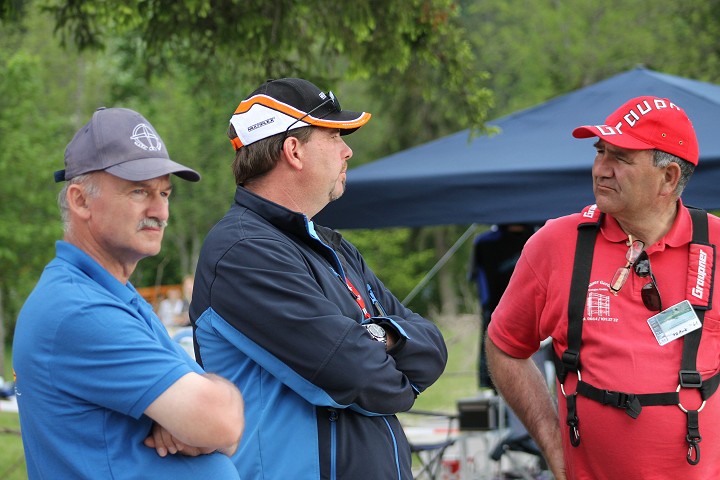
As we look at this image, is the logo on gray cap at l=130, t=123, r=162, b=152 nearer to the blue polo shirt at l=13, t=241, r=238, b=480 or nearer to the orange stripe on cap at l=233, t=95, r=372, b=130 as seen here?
the blue polo shirt at l=13, t=241, r=238, b=480

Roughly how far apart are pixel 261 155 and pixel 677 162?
1.30 metres

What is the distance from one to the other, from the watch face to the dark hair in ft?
1.71

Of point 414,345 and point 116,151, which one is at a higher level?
point 116,151

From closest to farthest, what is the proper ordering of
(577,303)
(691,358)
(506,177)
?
1. (691,358)
2. (577,303)
3. (506,177)

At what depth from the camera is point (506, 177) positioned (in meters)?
5.57

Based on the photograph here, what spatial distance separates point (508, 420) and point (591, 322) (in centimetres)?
429

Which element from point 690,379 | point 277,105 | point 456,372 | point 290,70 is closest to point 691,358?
point 690,379

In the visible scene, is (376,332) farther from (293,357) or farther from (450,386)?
(450,386)

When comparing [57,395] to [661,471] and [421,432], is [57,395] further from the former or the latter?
[421,432]

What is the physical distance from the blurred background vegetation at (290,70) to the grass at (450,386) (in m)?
2.14

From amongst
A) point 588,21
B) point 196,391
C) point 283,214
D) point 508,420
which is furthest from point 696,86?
point 588,21

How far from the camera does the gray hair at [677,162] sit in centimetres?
303

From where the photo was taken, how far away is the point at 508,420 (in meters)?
7.07

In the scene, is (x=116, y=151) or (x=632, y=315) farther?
(x=632, y=315)
